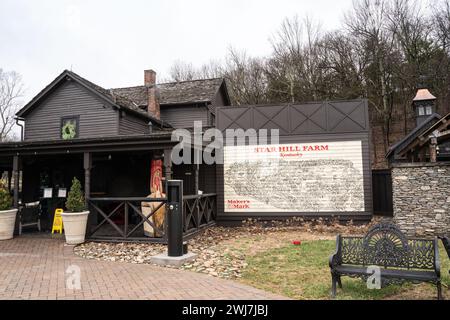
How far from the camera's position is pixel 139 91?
63.9 feet

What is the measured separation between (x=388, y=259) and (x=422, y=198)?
19.5 feet

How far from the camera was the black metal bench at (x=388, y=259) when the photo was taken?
4426mm

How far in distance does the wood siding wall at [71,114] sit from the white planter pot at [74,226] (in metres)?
6.69

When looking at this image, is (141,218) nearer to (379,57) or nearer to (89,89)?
→ (89,89)

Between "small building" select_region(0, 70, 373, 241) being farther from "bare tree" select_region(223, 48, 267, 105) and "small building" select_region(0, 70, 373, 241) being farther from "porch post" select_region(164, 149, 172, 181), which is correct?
"bare tree" select_region(223, 48, 267, 105)

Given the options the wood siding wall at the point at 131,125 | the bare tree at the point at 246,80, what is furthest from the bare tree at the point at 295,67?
the wood siding wall at the point at 131,125

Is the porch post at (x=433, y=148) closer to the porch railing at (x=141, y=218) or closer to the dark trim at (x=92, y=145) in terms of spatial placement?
the porch railing at (x=141, y=218)

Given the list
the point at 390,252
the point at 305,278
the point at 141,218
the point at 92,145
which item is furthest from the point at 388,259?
the point at 141,218

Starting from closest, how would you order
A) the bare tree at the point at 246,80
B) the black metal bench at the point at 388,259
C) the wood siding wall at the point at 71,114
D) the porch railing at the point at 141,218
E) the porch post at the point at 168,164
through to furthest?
the black metal bench at the point at 388,259
the porch post at the point at 168,164
the porch railing at the point at 141,218
the wood siding wall at the point at 71,114
the bare tree at the point at 246,80

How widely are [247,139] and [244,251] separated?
5.16m

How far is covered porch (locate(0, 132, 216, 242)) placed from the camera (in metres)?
9.17

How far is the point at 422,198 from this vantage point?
Result: 9719mm

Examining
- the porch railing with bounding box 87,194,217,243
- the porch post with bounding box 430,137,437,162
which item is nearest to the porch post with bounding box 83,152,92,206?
the porch railing with bounding box 87,194,217,243

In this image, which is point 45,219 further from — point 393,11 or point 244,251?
point 393,11
